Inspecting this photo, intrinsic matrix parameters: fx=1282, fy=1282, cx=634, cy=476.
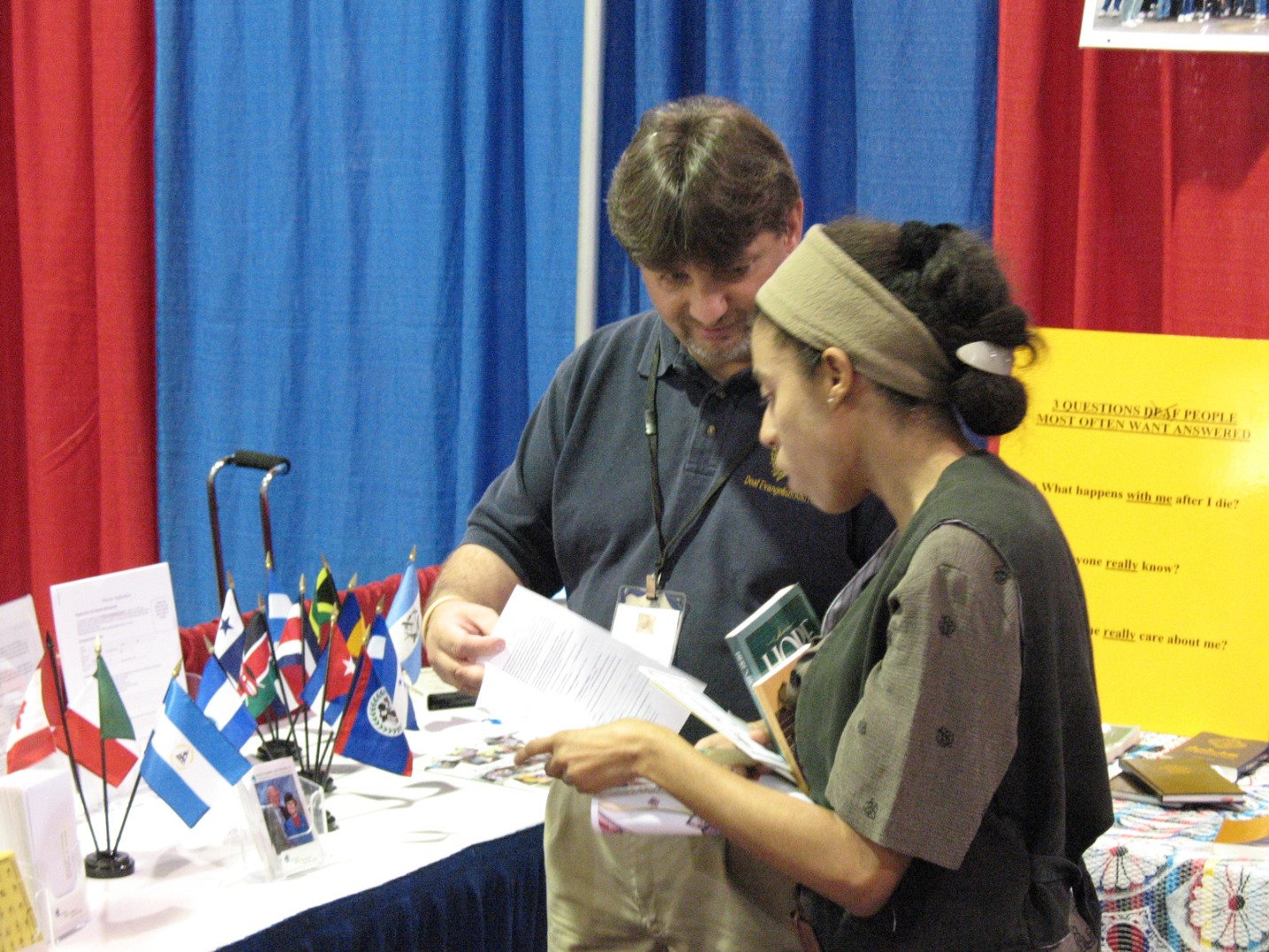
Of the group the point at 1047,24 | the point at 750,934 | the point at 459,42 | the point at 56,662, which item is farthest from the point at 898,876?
the point at 459,42

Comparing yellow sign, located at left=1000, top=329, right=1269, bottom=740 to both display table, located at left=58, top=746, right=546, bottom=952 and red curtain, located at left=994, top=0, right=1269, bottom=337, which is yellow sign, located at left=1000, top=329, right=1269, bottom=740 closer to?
red curtain, located at left=994, top=0, right=1269, bottom=337

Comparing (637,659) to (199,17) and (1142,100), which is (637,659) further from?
(199,17)

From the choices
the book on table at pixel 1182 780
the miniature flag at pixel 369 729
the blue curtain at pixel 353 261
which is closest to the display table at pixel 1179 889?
the book on table at pixel 1182 780

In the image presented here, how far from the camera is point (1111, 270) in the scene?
2.50m

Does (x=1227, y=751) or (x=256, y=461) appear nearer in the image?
(x=1227, y=751)

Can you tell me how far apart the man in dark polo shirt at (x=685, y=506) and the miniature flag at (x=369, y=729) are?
20 cm

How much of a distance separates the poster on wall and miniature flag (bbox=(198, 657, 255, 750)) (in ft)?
5.95

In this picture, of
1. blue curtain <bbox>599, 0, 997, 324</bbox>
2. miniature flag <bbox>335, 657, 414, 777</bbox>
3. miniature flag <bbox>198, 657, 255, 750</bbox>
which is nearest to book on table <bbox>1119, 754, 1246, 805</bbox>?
miniature flag <bbox>335, 657, 414, 777</bbox>

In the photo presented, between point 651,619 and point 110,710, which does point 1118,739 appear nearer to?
point 651,619

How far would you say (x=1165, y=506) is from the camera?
201 centimetres

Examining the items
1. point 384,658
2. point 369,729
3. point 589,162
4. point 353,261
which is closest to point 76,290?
point 353,261

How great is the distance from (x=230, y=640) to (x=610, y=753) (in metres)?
1.04

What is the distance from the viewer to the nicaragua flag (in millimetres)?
1659

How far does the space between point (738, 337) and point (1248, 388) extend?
0.87 m
